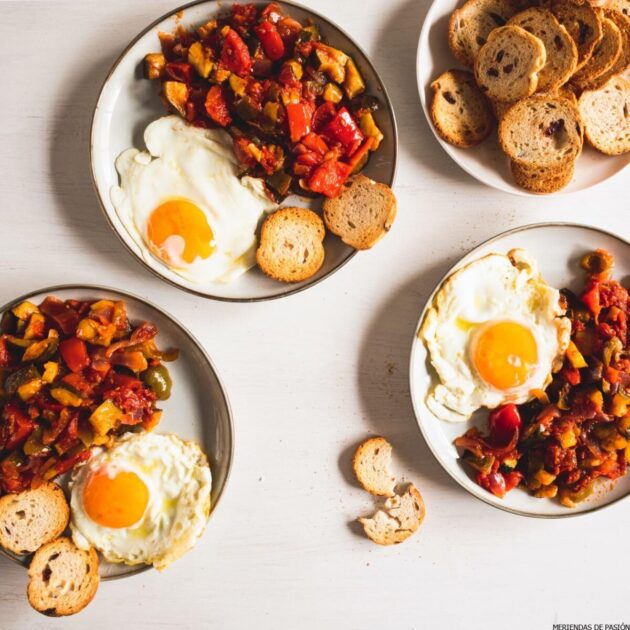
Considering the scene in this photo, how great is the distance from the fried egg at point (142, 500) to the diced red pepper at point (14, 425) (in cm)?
40

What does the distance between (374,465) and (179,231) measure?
1.84 metres

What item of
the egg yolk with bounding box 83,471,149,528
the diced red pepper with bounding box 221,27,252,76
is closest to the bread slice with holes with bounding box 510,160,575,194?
the diced red pepper with bounding box 221,27,252,76

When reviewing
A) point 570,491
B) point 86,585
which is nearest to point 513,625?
point 570,491

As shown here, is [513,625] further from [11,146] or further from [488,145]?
[11,146]

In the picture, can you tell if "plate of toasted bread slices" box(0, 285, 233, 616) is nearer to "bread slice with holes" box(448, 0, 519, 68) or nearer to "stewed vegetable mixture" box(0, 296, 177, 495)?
"stewed vegetable mixture" box(0, 296, 177, 495)

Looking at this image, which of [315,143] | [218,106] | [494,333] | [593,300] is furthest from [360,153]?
[593,300]

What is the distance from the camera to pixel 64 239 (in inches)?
148

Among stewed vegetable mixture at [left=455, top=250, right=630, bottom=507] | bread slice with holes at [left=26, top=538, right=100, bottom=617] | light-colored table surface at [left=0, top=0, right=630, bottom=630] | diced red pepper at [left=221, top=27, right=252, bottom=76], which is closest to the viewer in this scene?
diced red pepper at [left=221, top=27, right=252, bottom=76]

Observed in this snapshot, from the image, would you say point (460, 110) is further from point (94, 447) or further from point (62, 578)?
point (62, 578)

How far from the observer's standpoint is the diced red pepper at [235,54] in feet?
10.8

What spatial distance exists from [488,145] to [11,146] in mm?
2908

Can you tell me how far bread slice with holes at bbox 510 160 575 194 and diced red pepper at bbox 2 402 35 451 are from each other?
10.2ft

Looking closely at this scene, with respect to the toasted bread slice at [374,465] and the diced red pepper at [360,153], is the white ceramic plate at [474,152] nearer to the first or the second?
the diced red pepper at [360,153]

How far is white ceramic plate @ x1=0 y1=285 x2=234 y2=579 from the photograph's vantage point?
345 centimetres
